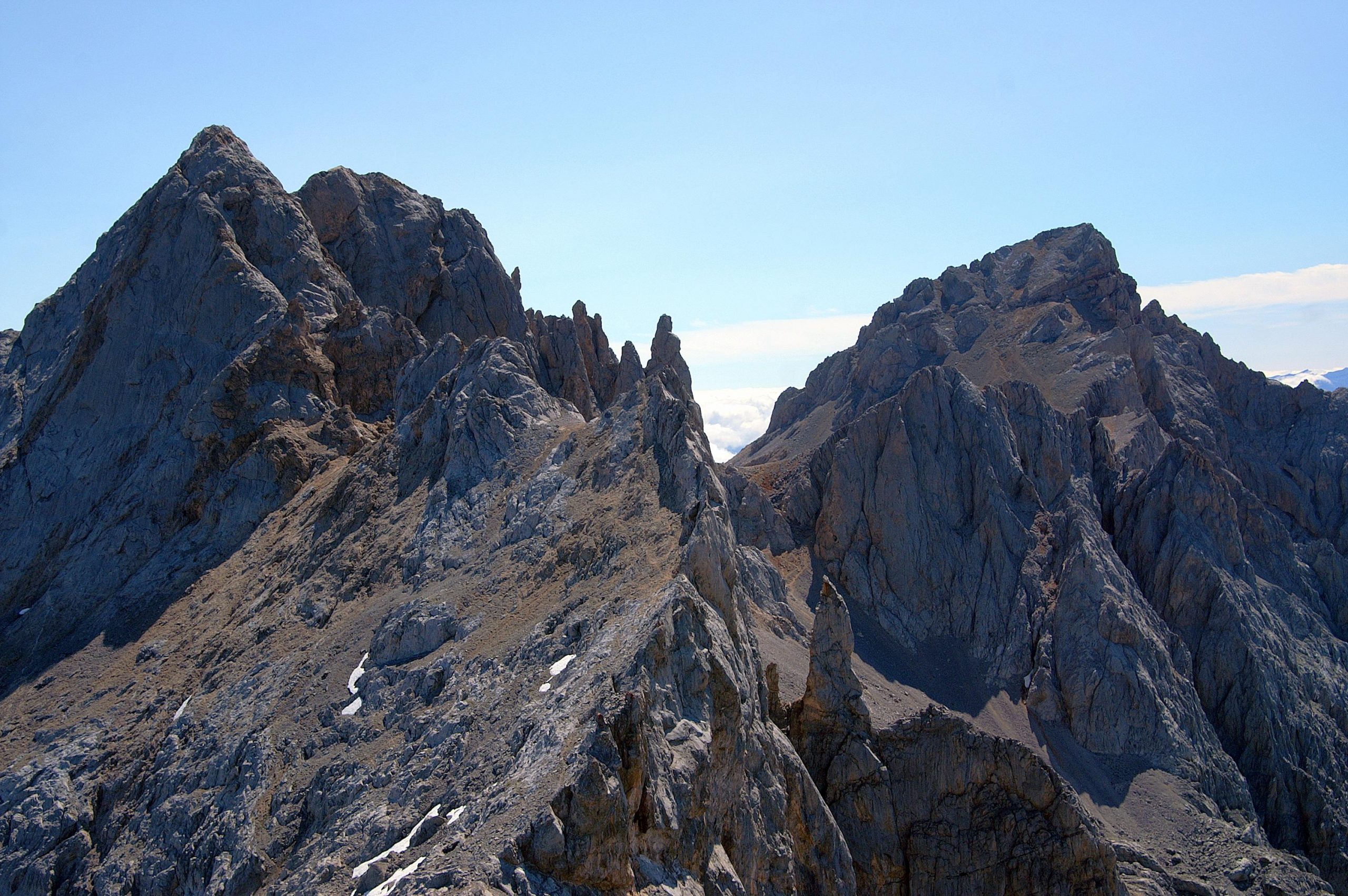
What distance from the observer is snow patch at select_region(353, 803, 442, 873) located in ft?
83.0

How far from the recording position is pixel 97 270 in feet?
215

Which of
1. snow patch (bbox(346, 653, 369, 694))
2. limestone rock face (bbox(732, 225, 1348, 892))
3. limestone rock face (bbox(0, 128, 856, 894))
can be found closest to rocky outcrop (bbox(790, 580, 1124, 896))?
limestone rock face (bbox(0, 128, 856, 894))

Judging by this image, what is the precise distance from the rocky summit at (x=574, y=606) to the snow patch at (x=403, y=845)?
0.20 m

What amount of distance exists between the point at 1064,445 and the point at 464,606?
55.1 metres

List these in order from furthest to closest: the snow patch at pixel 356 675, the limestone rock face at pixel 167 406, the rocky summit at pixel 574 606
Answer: the limestone rock face at pixel 167 406 → the snow patch at pixel 356 675 → the rocky summit at pixel 574 606

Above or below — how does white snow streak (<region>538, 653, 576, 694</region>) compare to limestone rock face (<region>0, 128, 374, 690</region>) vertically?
below

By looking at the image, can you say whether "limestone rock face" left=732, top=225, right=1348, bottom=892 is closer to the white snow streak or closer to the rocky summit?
the rocky summit

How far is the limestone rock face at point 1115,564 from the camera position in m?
62.2

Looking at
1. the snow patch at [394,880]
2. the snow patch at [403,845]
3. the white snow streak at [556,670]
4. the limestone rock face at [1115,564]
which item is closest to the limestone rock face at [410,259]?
the limestone rock face at [1115,564]

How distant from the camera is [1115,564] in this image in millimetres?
69375

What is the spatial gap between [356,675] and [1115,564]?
52338 mm

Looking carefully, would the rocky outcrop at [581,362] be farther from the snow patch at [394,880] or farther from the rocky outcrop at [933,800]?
the snow patch at [394,880]

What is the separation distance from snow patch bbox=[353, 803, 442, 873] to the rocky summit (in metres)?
0.20

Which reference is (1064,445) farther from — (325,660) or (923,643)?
(325,660)
